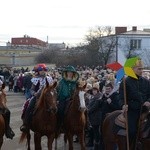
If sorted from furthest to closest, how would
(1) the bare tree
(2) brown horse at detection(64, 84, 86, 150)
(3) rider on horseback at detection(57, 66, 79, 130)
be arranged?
(1) the bare tree < (3) rider on horseback at detection(57, 66, 79, 130) < (2) brown horse at detection(64, 84, 86, 150)

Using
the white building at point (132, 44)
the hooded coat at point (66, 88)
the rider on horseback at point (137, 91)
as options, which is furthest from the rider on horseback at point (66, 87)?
the white building at point (132, 44)

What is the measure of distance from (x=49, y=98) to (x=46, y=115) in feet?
1.92

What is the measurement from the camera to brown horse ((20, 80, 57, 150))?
439 inches

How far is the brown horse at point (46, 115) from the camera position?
11148mm

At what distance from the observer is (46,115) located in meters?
11.5

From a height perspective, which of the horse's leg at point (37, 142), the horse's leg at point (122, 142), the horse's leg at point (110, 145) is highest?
the horse's leg at point (122, 142)

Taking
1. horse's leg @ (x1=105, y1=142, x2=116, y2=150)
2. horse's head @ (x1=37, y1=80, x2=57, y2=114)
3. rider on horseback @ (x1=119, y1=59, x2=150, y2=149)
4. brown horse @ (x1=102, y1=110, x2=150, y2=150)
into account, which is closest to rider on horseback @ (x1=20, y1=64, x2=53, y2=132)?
horse's head @ (x1=37, y1=80, x2=57, y2=114)

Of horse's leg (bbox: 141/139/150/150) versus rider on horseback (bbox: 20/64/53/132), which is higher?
rider on horseback (bbox: 20/64/53/132)

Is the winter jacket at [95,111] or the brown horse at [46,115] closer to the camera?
the brown horse at [46,115]

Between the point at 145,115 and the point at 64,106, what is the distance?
355cm

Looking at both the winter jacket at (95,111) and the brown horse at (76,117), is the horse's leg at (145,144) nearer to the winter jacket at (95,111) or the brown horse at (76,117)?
the brown horse at (76,117)

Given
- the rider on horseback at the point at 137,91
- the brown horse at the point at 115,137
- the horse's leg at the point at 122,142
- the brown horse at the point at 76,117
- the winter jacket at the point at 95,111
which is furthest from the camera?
the winter jacket at the point at 95,111

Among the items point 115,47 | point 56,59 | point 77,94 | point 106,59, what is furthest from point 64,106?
point 56,59

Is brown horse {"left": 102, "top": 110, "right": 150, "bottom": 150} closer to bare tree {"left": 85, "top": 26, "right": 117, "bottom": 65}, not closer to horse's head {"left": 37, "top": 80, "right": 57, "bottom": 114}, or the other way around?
horse's head {"left": 37, "top": 80, "right": 57, "bottom": 114}
